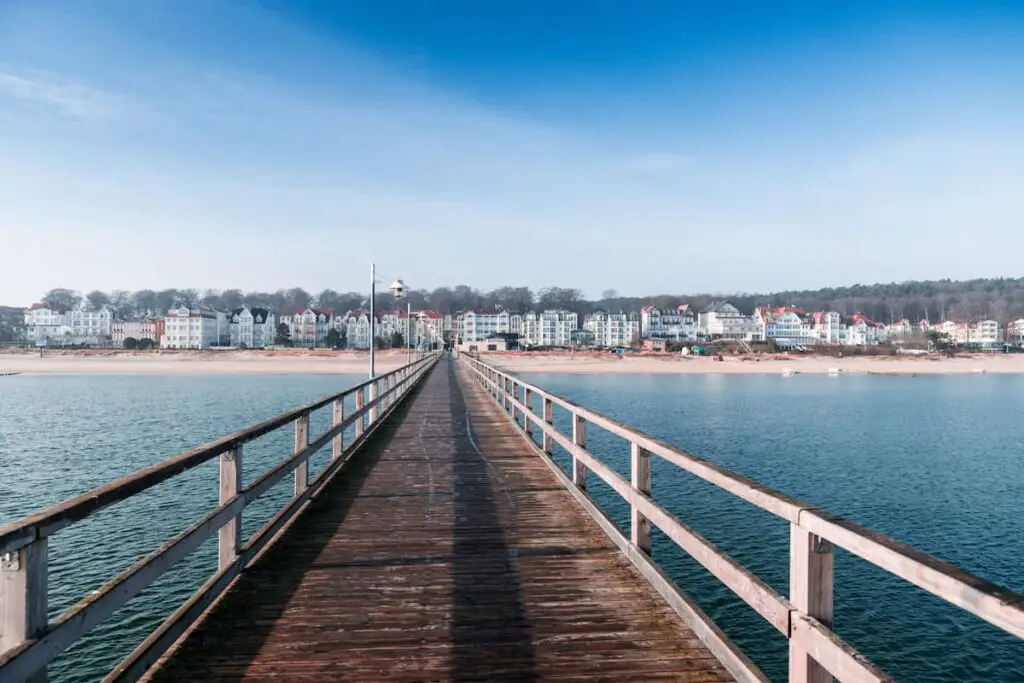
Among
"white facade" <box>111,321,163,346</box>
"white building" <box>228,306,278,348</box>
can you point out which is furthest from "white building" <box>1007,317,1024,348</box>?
"white facade" <box>111,321,163,346</box>

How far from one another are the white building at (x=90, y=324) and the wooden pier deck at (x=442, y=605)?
7061 inches

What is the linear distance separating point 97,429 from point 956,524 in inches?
1115

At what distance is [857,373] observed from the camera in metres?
84.7

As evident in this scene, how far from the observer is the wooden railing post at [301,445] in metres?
7.10

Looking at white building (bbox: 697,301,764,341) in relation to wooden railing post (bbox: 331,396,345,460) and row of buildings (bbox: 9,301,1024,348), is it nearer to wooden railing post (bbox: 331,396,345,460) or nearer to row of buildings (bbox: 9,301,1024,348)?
row of buildings (bbox: 9,301,1024,348)

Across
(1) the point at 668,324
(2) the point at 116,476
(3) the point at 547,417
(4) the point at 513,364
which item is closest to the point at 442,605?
(3) the point at 547,417

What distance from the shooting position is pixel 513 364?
9306 centimetres

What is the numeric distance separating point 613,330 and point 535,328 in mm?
19656

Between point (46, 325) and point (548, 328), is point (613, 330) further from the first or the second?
point (46, 325)

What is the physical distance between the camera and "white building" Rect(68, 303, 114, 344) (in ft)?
525

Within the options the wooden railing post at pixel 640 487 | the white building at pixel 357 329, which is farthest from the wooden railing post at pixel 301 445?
the white building at pixel 357 329

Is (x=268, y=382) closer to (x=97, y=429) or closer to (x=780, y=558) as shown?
(x=97, y=429)

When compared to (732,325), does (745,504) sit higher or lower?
lower

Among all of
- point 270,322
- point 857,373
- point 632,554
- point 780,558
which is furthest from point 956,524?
point 270,322
